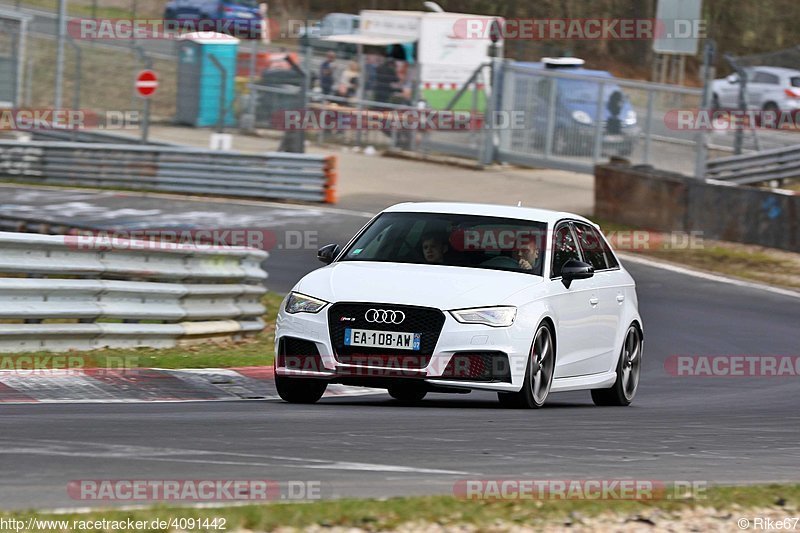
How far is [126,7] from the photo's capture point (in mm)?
64188

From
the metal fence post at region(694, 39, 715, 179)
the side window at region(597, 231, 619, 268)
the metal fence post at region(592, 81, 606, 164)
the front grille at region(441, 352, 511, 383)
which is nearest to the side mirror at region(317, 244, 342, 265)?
the front grille at region(441, 352, 511, 383)

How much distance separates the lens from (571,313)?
1064cm

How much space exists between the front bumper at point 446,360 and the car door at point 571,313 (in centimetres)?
75

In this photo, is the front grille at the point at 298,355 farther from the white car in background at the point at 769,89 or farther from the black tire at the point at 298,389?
the white car in background at the point at 769,89

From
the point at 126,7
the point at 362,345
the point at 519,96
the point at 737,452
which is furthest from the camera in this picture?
the point at 126,7

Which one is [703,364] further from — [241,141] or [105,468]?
[241,141]

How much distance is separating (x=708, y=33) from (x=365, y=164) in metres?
26.4

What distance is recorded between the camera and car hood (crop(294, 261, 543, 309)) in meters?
9.62

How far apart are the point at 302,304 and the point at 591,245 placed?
2752 mm

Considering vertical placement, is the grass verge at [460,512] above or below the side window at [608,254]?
below

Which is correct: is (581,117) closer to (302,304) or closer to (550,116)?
(550,116)

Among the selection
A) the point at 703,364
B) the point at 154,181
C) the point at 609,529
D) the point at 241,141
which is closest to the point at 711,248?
the point at 703,364

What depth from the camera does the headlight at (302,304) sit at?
978 centimetres

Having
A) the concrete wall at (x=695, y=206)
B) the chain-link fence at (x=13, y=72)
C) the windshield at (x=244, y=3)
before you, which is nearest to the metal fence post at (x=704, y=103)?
the concrete wall at (x=695, y=206)
